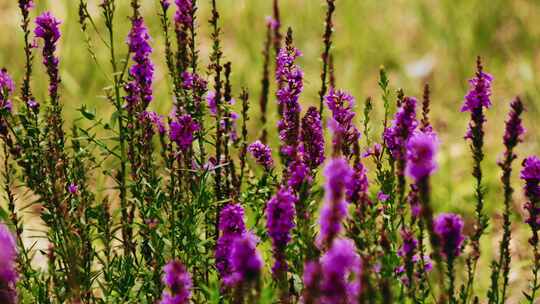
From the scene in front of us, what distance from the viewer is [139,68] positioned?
3.10 m

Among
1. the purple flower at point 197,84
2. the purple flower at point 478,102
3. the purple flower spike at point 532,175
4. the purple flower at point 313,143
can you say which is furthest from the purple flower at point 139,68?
the purple flower spike at point 532,175

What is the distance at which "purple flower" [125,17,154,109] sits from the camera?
3.04 metres

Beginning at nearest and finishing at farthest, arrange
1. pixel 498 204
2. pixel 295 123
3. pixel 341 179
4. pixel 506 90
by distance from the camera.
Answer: pixel 341 179
pixel 295 123
pixel 498 204
pixel 506 90

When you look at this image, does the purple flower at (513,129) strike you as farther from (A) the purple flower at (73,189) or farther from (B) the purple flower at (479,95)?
(A) the purple flower at (73,189)

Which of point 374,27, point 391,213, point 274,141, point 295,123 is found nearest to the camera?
point 295,123

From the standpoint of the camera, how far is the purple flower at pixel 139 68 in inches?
120

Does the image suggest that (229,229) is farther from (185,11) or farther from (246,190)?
(185,11)

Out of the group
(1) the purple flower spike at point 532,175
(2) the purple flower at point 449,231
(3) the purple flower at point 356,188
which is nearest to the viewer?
(2) the purple flower at point 449,231

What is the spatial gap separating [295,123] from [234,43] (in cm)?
531

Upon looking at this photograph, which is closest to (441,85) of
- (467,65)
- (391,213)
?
(467,65)

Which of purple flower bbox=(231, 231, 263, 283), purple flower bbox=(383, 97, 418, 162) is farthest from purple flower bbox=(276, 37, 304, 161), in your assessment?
purple flower bbox=(231, 231, 263, 283)

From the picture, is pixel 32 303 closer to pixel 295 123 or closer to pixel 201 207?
pixel 201 207

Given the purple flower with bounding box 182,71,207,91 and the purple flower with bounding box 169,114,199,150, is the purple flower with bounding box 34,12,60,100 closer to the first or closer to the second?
the purple flower with bounding box 182,71,207,91

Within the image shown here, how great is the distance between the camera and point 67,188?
10.2 ft
